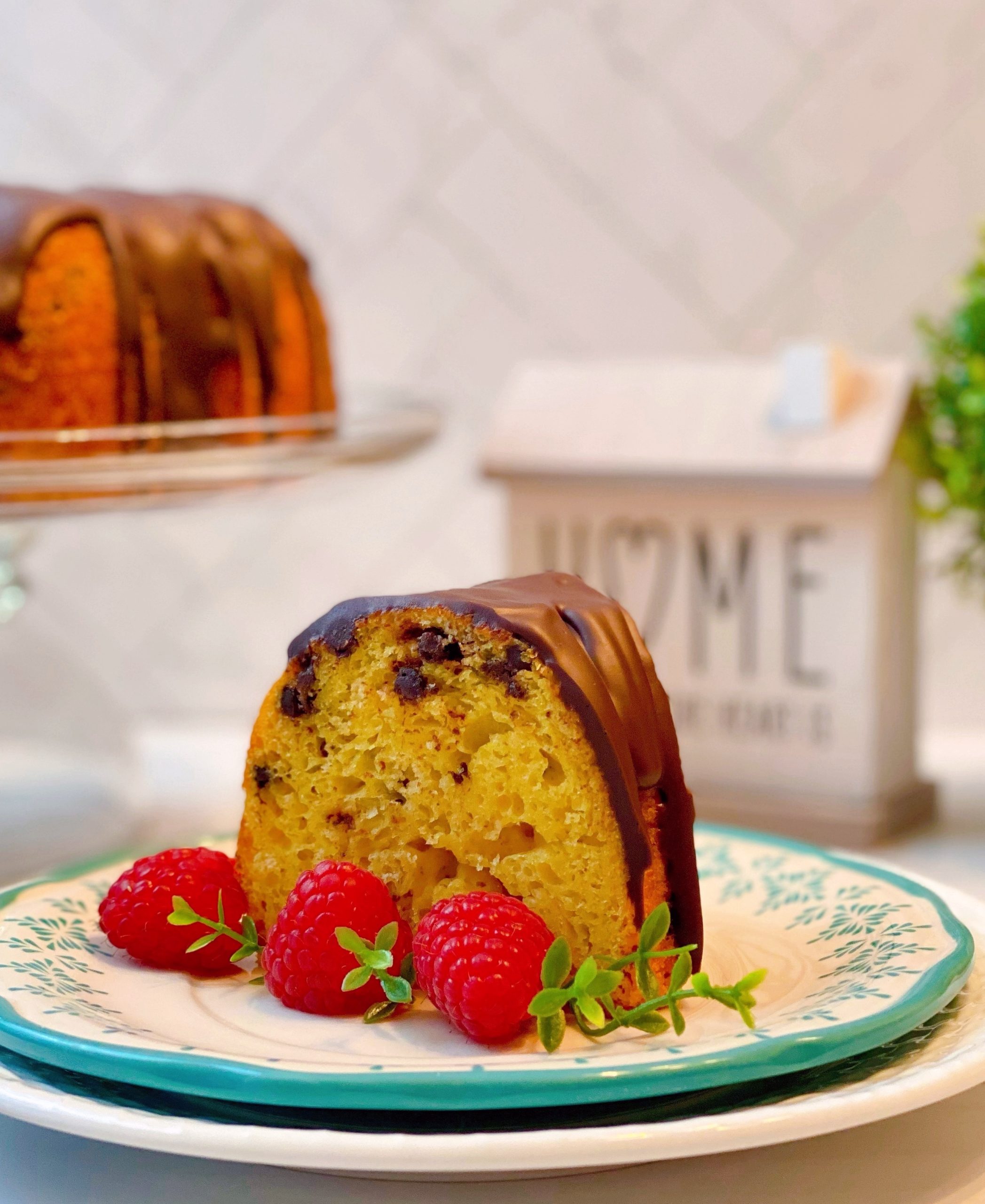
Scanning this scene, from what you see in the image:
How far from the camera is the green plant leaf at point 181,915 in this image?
2.05 feet

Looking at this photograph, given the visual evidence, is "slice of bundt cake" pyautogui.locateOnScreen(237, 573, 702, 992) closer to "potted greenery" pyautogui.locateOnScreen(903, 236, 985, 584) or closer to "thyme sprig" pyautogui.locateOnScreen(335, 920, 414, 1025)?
"thyme sprig" pyautogui.locateOnScreen(335, 920, 414, 1025)

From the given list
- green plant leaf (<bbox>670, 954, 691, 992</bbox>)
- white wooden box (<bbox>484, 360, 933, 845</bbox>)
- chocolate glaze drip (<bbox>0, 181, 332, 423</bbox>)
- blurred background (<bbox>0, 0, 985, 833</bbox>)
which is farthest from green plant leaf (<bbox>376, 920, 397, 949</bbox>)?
blurred background (<bbox>0, 0, 985, 833</bbox>)

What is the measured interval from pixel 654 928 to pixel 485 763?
4.0 inches

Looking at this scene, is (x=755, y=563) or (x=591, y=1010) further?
(x=755, y=563)

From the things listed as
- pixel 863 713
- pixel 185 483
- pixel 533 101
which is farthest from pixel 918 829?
pixel 533 101

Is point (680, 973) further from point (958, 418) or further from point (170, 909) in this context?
point (958, 418)

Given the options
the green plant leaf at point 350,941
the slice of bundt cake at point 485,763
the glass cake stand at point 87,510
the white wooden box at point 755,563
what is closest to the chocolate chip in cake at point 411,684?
the slice of bundt cake at point 485,763

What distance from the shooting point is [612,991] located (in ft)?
1.92

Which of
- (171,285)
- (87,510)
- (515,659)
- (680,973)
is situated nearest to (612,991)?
(680,973)

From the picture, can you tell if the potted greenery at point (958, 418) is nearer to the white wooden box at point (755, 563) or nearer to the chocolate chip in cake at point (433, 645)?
the white wooden box at point (755, 563)

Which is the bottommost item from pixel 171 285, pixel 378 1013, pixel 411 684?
pixel 378 1013

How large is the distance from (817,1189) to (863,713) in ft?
1.99

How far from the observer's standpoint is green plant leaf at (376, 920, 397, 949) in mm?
595

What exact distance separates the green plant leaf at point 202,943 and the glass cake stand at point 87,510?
311 millimetres
